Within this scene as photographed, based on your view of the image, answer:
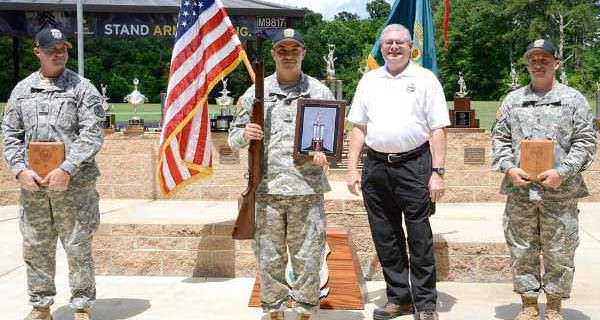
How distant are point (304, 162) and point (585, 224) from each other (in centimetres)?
556

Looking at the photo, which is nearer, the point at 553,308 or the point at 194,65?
the point at 553,308

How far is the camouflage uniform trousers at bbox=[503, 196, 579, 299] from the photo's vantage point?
4379 mm

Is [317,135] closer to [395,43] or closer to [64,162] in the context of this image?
[395,43]

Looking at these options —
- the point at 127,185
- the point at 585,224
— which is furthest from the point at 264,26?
the point at 585,224

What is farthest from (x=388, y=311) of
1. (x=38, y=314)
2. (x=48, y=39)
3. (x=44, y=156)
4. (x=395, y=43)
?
(x=48, y=39)

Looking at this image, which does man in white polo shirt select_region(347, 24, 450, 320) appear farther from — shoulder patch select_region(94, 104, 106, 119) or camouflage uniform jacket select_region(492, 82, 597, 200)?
shoulder patch select_region(94, 104, 106, 119)

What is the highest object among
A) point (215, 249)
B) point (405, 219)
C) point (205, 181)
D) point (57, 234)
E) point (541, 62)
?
point (541, 62)

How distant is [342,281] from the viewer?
17.2 ft

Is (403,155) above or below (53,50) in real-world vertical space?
below

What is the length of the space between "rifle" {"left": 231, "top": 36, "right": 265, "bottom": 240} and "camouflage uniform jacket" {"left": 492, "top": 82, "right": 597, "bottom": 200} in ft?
4.45

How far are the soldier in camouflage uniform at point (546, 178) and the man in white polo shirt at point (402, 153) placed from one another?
0.44 m

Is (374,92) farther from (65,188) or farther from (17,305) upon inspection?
(17,305)

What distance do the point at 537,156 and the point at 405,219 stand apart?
0.82 meters

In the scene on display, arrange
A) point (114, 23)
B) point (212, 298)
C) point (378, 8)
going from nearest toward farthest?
1. point (212, 298)
2. point (114, 23)
3. point (378, 8)
